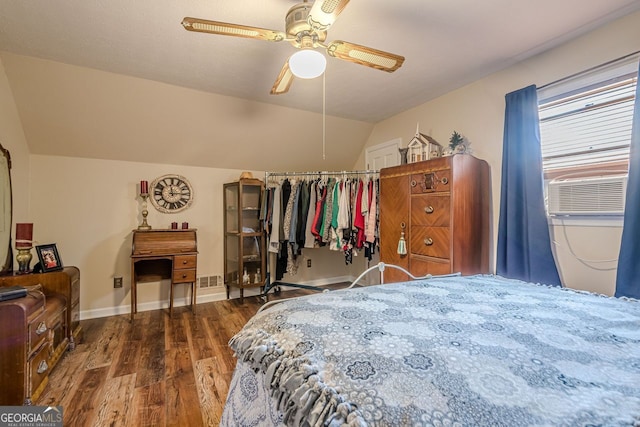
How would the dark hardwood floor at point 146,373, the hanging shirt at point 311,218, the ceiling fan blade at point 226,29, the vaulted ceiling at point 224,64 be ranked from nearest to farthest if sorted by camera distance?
the ceiling fan blade at point 226,29, the dark hardwood floor at point 146,373, the vaulted ceiling at point 224,64, the hanging shirt at point 311,218

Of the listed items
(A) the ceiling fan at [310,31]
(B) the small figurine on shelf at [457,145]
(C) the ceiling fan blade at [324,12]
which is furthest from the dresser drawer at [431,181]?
(C) the ceiling fan blade at [324,12]

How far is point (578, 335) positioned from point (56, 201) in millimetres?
4234

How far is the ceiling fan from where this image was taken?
136 cm

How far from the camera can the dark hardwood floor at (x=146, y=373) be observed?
1.66m

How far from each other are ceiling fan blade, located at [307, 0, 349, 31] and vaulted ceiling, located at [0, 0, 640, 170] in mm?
377

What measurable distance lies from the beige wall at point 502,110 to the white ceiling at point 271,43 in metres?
0.10

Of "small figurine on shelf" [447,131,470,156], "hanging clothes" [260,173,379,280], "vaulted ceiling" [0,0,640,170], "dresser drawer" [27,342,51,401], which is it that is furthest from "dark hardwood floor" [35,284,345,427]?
"small figurine on shelf" [447,131,470,156]

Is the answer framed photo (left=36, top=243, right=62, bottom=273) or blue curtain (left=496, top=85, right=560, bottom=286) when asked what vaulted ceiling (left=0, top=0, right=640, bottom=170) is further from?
framed photo (left=36, top=243, right=62, bottom=273)

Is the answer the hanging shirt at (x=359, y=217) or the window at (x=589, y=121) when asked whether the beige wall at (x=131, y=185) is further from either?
the hanging shirt at (x=359, y=217)

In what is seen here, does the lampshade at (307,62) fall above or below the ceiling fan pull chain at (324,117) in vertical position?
below

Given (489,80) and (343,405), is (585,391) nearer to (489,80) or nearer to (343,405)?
(343,405)

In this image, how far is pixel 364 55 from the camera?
5.57ft

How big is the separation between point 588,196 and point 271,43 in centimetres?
246

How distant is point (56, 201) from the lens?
3.09 m
